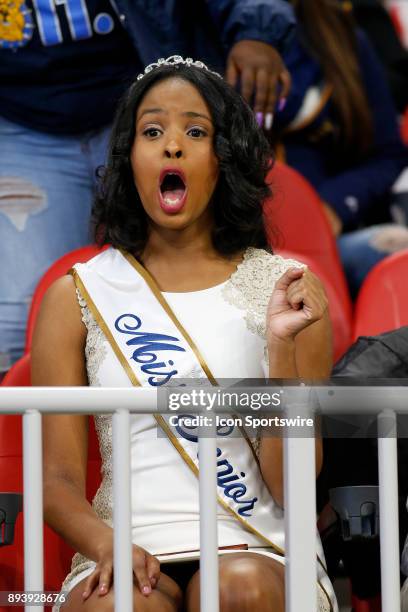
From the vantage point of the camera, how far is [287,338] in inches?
77.2

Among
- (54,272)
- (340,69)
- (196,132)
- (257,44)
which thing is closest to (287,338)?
(196,132)

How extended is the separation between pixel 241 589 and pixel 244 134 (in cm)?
83

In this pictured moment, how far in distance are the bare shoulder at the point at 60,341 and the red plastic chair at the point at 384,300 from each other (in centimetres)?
78

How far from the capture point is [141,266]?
226 cm

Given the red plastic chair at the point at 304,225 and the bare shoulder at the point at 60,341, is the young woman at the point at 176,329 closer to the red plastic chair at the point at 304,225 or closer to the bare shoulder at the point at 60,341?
the bare shoulder at the point at 60,341

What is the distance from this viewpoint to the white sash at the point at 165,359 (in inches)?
80.1

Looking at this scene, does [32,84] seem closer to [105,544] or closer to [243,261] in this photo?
[243,261]

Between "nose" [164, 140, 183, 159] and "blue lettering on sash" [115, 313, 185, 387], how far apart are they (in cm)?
28

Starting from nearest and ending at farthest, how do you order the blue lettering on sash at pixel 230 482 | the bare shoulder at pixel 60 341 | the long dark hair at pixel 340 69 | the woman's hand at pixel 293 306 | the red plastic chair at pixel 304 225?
1. the woman's hand at pixel 293 306
2. the blue lettering on sash at pixel 230 482
3. the bare shoulder at pixel 60 341
4. the red plastic chair at pixel 304 225
5. the long dark hair at pixel 340 69

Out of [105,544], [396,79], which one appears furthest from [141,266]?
[396,79]

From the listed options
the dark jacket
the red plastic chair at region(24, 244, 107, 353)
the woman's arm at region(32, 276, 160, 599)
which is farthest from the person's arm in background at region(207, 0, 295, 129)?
the woman's arm at region(32, 276, 160, 599)

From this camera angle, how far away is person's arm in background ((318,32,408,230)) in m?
3.67

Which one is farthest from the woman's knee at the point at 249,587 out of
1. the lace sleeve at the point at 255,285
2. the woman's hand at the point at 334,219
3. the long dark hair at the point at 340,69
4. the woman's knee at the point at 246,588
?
the long dark hair at the point at 340,69

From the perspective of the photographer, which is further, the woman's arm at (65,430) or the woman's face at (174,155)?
the woman's face at (174,155)
